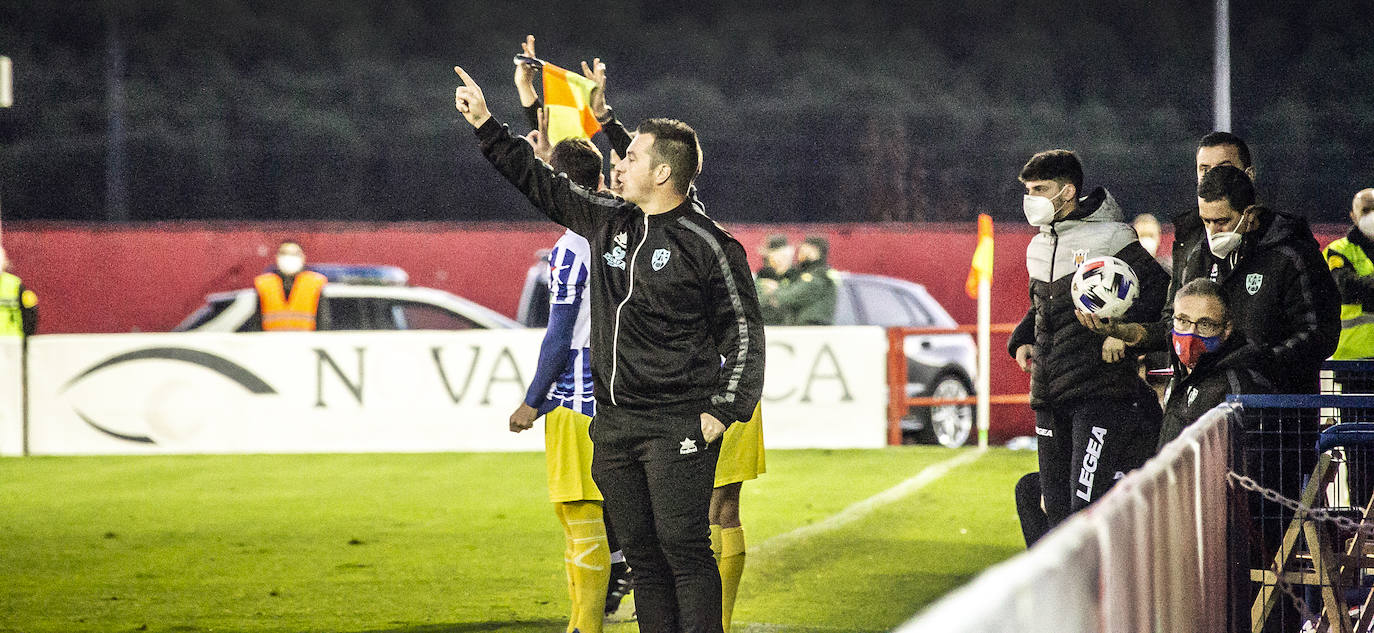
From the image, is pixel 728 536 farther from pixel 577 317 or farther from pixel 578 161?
pixel 578 161

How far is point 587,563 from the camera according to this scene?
18.0 feet

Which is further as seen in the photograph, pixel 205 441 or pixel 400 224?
pixel 400 224

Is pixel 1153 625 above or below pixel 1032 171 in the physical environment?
below

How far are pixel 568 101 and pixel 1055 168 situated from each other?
1677 millimetres

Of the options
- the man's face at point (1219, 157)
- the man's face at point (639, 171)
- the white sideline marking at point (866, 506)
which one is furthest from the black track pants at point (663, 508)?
the white sideline marking at point (866, 506)

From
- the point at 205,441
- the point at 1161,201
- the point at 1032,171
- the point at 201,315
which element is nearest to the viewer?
the point at 1032,171

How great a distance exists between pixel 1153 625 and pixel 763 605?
3933 mm

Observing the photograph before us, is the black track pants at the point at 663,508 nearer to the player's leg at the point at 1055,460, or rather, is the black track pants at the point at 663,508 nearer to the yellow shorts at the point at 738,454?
the yellow shorts at the point at 738,454

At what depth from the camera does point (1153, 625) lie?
2908mm

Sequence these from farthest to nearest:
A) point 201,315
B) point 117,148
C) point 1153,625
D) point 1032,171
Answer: point 117,148
point 201,315
point 1032,171
point 1153,625

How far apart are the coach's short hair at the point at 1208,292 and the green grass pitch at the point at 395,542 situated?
6.30ft

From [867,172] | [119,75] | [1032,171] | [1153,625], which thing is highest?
[119,75]

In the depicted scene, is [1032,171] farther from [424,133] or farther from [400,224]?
[424,133]

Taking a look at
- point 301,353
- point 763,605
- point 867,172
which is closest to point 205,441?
point 301,353
